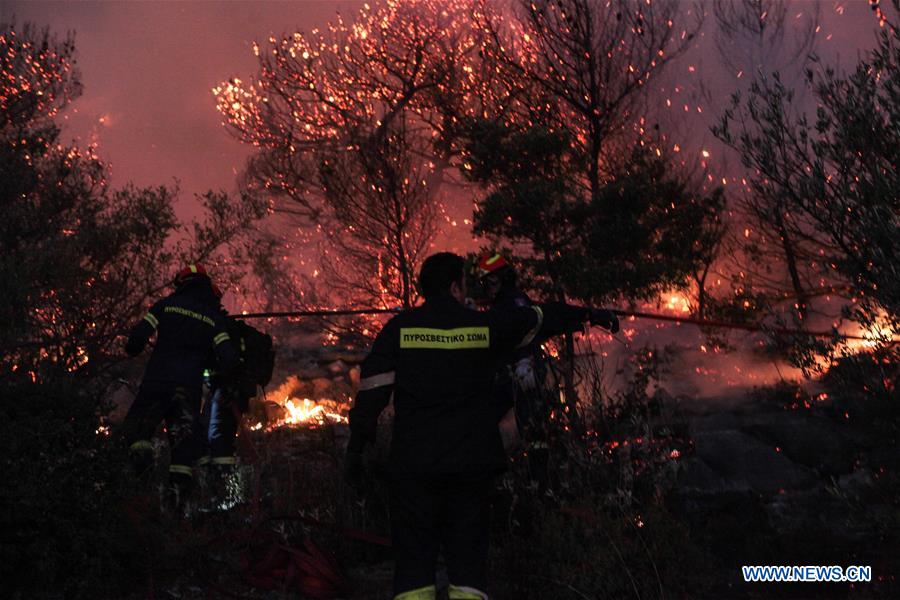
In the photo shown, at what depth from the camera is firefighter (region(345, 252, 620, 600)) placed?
3768 mm

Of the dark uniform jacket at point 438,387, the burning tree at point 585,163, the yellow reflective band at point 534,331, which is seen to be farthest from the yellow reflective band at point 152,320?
the burning tree at point 585,163

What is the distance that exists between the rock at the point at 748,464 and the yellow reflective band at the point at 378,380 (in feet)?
20.8

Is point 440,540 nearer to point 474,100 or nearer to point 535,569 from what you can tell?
point 535,569

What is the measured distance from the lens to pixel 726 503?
24.6 feet

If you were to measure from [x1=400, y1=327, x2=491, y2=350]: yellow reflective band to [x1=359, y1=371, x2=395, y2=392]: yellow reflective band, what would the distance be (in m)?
0.14

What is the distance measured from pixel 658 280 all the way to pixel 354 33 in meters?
12.6

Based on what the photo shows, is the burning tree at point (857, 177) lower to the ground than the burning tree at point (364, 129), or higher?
lower

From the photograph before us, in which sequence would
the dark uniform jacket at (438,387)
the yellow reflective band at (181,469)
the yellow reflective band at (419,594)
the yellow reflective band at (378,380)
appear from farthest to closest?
the yellow reflective band at (181,469) < the yellow reflective band at (378,380) < the dark uniform jacket at (438,387) < the yellow reflective band at (419,594)

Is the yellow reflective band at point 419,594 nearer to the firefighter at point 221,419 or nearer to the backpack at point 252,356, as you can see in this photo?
the firefighter at point 221,419

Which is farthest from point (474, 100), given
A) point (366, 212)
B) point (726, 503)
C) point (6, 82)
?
point (726, 503)

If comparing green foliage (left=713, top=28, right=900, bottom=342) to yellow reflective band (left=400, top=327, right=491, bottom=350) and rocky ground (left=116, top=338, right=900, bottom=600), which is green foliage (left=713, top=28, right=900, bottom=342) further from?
yellow reflective band (left=400, top=327, right=491, bottom=350)

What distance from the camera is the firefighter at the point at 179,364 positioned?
6.64m

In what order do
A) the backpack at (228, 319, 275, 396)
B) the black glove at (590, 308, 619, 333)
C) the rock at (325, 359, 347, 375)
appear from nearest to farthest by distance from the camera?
the black glove at (590, 308, 619, 333) → the backpack at (228, 319, 275, 396) → the rock at (325, 359, 347, 375)

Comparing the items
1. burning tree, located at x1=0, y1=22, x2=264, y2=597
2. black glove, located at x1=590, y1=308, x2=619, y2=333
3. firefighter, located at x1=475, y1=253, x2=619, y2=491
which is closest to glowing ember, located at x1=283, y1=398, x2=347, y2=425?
burning tree, located at x1=0, y1=22, x2=264, y2=597
